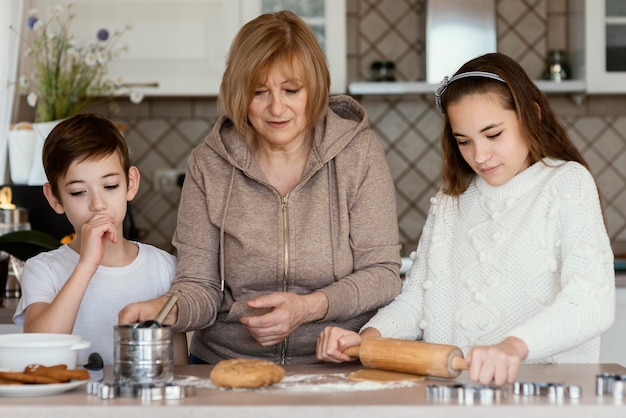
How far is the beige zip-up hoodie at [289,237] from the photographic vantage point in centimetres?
178

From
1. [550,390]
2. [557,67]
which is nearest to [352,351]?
[550,390]

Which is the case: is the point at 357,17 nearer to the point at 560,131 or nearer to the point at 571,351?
the point at 560,131

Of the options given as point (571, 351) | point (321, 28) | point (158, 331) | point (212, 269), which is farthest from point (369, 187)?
point (321, 28)

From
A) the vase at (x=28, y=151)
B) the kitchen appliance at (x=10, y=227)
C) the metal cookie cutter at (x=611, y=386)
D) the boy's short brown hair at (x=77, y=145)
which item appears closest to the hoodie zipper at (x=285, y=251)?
the boy's short brown hair at (x=77, y=145)

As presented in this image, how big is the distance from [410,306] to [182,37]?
2098mm

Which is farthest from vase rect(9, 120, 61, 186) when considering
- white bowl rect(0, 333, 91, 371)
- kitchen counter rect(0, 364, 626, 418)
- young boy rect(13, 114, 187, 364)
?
kitchen counter rect(0, 364, 626, 418)

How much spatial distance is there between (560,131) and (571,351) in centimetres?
41

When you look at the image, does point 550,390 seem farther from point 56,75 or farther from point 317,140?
point 56,75

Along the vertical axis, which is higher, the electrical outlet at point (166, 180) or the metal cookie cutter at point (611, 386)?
the electrical outlet at point (166, 180)

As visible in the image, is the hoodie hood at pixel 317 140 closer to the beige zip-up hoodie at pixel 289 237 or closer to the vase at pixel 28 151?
the beige zip-up hoodie at pixel 289 237

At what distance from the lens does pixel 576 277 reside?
1.51 meters

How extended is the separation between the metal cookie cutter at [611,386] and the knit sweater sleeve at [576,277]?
184 mm

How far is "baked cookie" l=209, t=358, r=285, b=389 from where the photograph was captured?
4.22 feet

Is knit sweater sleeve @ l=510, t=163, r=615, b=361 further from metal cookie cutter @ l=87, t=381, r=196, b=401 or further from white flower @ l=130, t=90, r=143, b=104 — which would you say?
white flower @ l=130, t=90, r=143, b=104
